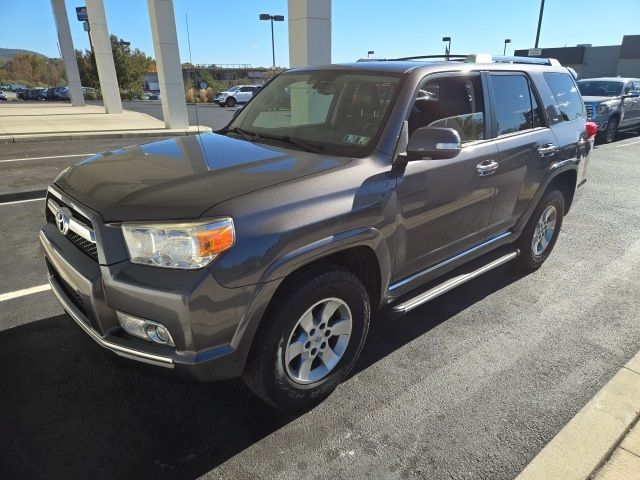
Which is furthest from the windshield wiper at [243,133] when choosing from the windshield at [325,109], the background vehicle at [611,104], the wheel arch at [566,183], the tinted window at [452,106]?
the background vehicle at [611,104]

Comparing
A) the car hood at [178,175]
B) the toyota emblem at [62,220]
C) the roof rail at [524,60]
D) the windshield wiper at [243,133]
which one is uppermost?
the roof rail at [524,60]

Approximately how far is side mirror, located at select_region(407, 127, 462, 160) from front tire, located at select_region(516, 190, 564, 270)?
191cm

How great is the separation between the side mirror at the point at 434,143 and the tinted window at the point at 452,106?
1.04ft

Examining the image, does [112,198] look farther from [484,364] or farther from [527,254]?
[527,254]

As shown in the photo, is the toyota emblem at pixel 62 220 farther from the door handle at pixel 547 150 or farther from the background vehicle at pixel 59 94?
the background vehicle at pixel 59 94

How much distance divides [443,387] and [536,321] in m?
1.25

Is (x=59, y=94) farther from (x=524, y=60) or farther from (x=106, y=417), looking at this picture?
(x=106, y=417)

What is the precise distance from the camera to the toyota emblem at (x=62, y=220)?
2414 mm

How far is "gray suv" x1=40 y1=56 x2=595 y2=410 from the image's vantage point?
199 cm

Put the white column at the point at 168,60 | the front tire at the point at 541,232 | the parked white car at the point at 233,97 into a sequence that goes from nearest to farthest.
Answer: the front tire at the point at 541,232, the white column at the point at 168,60, the parked white car at the point at 233,97

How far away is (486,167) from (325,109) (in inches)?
47.8

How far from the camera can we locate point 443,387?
109 inches

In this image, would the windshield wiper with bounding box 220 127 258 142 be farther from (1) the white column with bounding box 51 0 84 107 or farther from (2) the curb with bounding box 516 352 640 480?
(1) the white column with bounding box 51 0 84 107

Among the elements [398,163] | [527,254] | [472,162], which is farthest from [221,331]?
[527,254]
